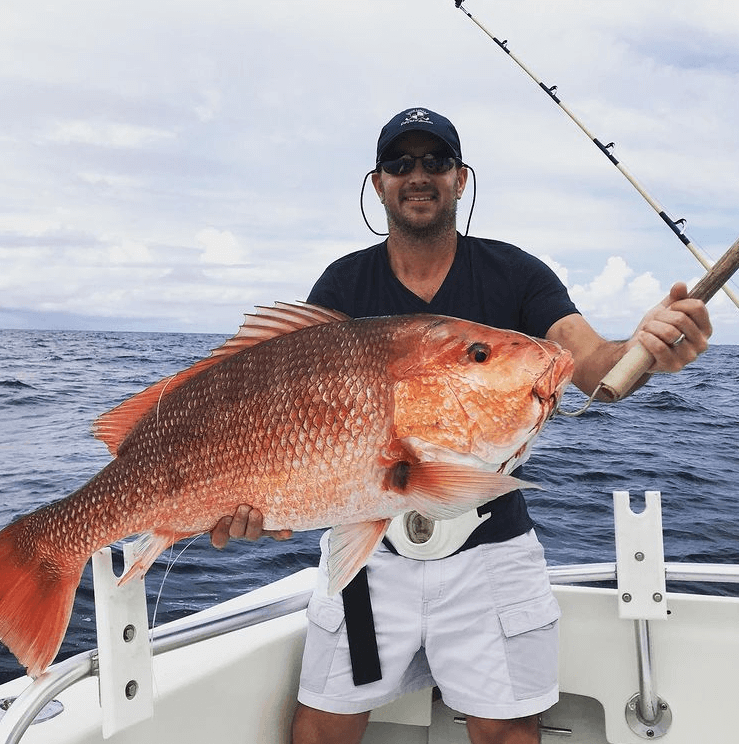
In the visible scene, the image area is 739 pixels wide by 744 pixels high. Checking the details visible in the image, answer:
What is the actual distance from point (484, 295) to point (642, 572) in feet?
3.77

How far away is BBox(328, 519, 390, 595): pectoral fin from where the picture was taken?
5.29 feet

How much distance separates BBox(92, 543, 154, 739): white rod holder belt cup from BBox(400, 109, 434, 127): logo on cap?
62.7 inches

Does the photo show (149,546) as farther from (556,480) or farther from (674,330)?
(556,480)

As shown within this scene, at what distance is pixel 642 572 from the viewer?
266cm

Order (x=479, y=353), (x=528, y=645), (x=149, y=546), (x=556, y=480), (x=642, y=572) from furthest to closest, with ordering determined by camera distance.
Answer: (x=556, y=480) < (x=642, y=572) < (x=528, y=645) < (x=149, y=546) < (x=479, y=353)

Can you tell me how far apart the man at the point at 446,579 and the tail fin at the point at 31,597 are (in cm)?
105

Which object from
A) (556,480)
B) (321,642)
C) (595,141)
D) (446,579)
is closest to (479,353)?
(446,579)

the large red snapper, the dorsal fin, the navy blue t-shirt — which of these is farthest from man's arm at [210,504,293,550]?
the navy blue t-shirt

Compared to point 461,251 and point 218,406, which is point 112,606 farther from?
point 461,251

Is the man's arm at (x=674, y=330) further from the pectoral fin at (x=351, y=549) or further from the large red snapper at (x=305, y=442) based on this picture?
the pectoral fin at (x=351, y=549)

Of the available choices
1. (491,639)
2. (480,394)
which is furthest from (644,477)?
(480,394)

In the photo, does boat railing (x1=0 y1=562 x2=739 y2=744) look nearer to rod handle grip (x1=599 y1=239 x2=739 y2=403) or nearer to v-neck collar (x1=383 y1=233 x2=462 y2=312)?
v-neck collar (x1=383 y1=233 x2=462 y2=312)

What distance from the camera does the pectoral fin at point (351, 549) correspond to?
1.61 meters

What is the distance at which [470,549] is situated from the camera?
2436mm
